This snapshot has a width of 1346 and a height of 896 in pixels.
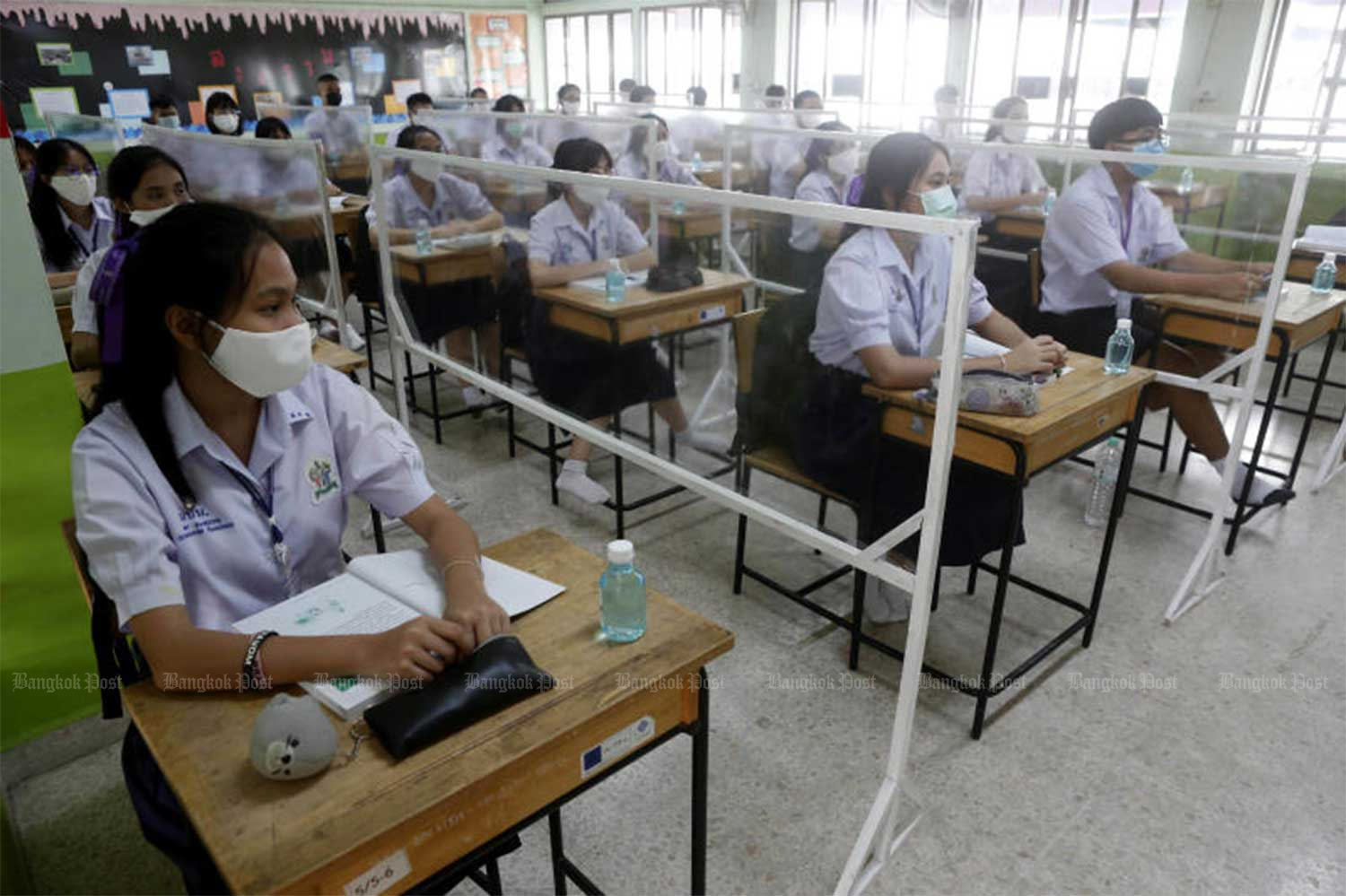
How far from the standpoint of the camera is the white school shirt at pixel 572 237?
9.54 feet

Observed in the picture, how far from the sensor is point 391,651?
107 centimetres

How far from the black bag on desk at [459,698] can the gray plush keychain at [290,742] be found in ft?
0.22

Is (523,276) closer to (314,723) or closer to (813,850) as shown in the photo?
(813,850)

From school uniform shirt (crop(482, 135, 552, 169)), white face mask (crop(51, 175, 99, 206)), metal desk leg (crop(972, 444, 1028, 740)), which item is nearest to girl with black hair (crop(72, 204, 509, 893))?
metal desk leg (crop(972, 444, 1028, 740))

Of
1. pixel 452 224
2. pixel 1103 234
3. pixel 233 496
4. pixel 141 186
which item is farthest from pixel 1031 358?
pixel 141 186

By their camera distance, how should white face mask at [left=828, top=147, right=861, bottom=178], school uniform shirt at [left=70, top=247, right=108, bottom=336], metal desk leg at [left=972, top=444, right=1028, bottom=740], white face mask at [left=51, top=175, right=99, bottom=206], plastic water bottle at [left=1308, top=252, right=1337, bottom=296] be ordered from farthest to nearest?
white face mask at [left=828, top=147, right=861, bottom=178] < white face mask at [left=51, top=175, right=99, bottom=206] < plastic water bottle at [left=1308, top=252, right=1337, bottom=296] < school uniform shirt at [left=70, top=247, right=108, bottom=336] < metal desk leg at [left=972, top=444, right=1028, bottom=740]

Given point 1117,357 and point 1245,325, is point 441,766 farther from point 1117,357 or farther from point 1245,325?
point 1245,325

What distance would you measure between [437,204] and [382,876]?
118 inches

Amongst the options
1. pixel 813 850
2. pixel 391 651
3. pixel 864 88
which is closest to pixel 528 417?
pixel 813 850

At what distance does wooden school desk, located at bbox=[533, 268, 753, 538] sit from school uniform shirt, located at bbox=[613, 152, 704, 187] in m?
2.08

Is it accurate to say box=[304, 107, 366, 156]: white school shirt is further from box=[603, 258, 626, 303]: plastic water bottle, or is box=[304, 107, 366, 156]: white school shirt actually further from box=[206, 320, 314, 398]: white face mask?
box=[206, 320, 314, 398]: white face mask

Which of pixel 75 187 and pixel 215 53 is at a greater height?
pixel 215 53

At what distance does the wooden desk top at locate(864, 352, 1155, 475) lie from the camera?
1878 millimetres

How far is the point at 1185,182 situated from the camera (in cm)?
292
